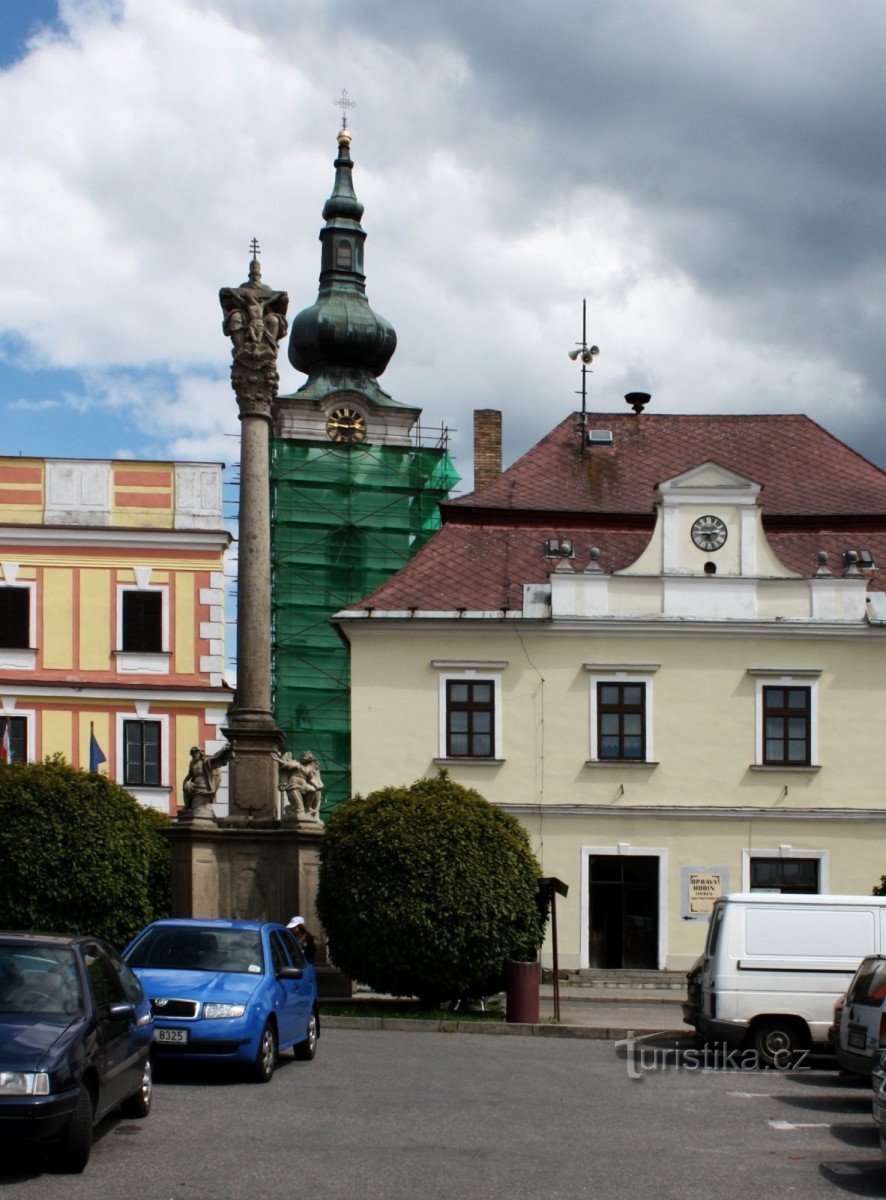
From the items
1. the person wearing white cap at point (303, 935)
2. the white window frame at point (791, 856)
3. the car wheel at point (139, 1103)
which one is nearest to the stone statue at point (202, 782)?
the person wearing white cap at point (303, 935)

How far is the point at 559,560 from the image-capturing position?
127ft

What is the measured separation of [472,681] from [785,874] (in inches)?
287

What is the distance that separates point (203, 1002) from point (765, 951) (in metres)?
7.68

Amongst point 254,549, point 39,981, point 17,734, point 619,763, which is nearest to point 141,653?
point 17,734

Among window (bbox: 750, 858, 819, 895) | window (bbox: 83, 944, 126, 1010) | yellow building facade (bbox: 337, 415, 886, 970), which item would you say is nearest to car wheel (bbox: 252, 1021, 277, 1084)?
window (bbox: 83, 944, 126, 1010)

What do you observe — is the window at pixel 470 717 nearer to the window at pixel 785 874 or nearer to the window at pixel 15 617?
the window at pixel 785 874

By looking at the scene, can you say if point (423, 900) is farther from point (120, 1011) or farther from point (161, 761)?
point (161, 761)

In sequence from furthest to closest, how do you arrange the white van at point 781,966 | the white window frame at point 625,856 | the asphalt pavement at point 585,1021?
the white window frame at point 625,856
the asphalt pavement at point 585,1021
the white van at point 781,966

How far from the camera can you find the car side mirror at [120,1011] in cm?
1290

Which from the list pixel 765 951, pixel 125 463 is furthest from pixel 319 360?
pixel 765 951

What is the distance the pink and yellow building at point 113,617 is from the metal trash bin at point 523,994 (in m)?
18.6

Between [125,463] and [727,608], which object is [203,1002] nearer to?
[727,608]

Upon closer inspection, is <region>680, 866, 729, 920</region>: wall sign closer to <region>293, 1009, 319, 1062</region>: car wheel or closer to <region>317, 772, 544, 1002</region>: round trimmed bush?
<region>317, 772, 544, 1002</region>: round trimmed bush

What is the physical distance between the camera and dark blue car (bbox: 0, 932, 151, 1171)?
11.3m
